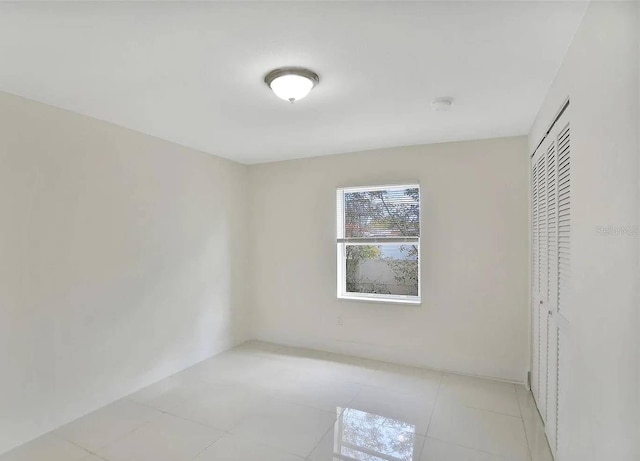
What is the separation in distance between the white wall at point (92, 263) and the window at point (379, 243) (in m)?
1.57

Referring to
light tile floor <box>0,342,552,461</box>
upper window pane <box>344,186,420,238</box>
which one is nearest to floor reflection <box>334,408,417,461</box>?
light tile floor <box>0,342,552,461</box>

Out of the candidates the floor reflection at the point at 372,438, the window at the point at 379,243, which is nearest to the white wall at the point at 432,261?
the window at the point at 379,243

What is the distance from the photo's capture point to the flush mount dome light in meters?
1.96

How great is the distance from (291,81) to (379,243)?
2276mm

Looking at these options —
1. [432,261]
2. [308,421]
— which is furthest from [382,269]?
[308,421]

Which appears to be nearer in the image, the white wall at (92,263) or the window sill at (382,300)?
the white wall at (92,263)

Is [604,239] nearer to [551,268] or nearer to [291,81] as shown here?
[551,268]

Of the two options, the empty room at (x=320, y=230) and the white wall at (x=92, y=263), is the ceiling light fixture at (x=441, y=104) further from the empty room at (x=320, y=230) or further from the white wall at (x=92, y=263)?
the white wall at (x=92, y=263)

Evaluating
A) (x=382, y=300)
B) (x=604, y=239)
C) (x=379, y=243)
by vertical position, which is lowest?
(x=382, y=300)

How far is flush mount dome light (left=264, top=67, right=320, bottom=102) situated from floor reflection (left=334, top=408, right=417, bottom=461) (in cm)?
230

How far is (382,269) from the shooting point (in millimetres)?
3883

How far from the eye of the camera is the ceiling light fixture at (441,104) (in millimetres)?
2363

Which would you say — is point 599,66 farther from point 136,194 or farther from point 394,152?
point 136,194

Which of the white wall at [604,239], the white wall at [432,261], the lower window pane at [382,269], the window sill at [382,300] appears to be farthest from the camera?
the lower window pane at [382,269]
